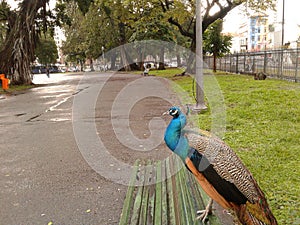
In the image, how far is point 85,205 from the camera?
313 cm

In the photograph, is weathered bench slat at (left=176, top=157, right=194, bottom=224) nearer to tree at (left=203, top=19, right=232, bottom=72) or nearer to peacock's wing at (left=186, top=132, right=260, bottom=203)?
peacock's wing at (left=186, top=132, right=260, bottom=203)

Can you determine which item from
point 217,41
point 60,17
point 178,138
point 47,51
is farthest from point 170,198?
point 47,51

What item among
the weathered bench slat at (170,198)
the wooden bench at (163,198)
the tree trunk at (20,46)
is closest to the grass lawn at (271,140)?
the wooden bench at (163,198)

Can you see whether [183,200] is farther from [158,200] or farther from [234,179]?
[234,179]

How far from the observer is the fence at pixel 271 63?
13475mm

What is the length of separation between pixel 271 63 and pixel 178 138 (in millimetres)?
15432

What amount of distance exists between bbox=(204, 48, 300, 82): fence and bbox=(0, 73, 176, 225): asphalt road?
8294 millimetres

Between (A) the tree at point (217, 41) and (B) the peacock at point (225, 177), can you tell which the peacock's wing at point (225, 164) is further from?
(A) the tree at point (217, 41)

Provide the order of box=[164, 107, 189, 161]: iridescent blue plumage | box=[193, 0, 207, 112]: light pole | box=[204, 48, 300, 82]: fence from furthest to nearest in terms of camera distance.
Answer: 1. box=[204, 48, 300, 82]: fence
2. box=[193, 0, 207, 112]: light pole
3. box=[164, 107, 189, 161]: iridescent blue plumage

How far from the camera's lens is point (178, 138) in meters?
2.34

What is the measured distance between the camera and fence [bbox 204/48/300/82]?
44.2 feet

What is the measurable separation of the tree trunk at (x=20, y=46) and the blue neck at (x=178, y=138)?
21.1 metres

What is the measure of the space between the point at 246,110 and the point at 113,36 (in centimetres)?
3681

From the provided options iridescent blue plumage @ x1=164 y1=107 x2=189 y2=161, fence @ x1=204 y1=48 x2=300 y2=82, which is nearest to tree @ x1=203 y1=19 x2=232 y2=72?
fence @ x1=204 y1=48 x2=300 y2=82
